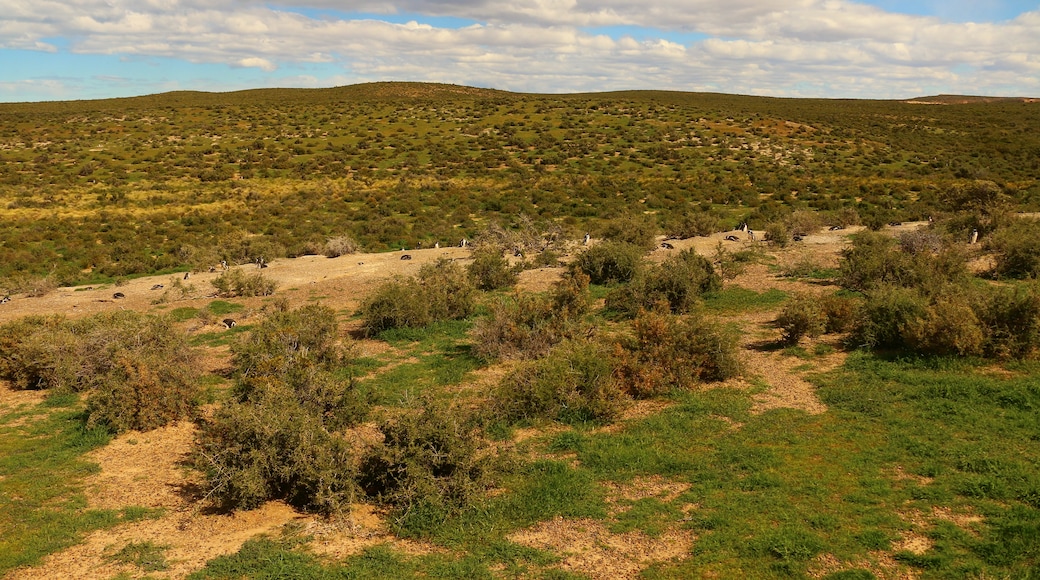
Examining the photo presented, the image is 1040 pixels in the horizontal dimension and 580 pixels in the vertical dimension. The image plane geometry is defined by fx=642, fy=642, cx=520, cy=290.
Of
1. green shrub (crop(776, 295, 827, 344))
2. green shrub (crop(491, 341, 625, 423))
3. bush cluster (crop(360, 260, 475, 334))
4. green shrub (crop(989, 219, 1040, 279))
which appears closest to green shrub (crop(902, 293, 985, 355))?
green shrub (crop(776, 295, 827, 344))

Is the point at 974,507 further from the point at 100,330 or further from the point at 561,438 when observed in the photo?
the point at 100,330

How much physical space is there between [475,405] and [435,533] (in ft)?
12.3

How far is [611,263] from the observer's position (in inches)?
733

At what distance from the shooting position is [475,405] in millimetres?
10797

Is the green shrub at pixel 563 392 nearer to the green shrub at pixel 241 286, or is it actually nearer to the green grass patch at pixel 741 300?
the green grass patch at pixel 741 300

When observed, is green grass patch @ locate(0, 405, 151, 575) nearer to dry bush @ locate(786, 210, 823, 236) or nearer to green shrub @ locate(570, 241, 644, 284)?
green shrub @ locate(570, 241, 644, 284)

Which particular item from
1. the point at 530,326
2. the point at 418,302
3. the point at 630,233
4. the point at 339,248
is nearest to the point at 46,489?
the point at 418,302

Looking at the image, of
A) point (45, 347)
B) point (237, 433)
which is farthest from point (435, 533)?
point (45, 347)

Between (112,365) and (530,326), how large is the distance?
310 inches

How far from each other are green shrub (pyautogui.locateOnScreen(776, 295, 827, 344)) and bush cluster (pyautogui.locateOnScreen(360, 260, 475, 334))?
24.2ft

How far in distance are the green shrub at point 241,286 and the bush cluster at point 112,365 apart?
509cm

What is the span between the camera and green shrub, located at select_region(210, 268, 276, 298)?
18.9 m

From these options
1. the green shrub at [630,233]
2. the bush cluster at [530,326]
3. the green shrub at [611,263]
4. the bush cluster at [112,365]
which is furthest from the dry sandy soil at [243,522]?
the green shrub at [630,233]

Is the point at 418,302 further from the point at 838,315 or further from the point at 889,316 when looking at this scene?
the point at 889,316
